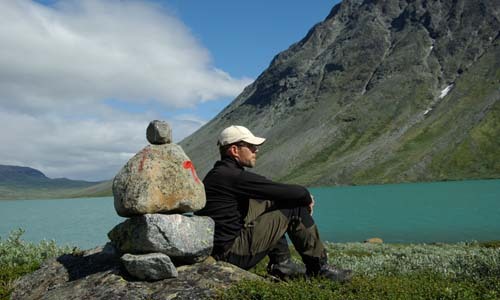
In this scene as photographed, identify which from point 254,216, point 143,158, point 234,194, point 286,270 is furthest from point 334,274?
point 143,158

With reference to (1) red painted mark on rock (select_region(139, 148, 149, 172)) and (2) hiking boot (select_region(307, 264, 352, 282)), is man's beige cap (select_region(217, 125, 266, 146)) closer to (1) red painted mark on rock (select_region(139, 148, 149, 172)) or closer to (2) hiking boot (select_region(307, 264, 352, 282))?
(1) red painted mark on rock (select_region(139, 148, 149, 172))

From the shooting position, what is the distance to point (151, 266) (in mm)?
9164

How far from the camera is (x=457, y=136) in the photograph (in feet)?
635

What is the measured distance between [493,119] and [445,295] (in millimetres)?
212642

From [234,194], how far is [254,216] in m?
0.62

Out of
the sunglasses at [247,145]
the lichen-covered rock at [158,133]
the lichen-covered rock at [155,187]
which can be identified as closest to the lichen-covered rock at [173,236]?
the lichen-covered rock at [155,187]

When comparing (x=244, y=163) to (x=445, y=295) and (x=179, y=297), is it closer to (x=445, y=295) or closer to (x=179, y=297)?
(x=179, y=297)

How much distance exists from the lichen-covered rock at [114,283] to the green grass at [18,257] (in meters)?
1.13

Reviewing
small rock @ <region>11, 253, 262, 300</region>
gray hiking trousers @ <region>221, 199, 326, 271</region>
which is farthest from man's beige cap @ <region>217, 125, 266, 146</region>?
small rock @ <region>11, 253, 262, 300</region>

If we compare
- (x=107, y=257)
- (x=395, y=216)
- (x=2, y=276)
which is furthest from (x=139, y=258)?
(x=395, y=216)

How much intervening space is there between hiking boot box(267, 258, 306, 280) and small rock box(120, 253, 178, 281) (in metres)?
2.13

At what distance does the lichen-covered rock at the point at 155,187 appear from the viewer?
966cm

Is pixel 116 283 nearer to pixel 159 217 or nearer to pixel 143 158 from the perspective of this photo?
pixel 159 217

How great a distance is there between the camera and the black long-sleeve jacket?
9.16 m
